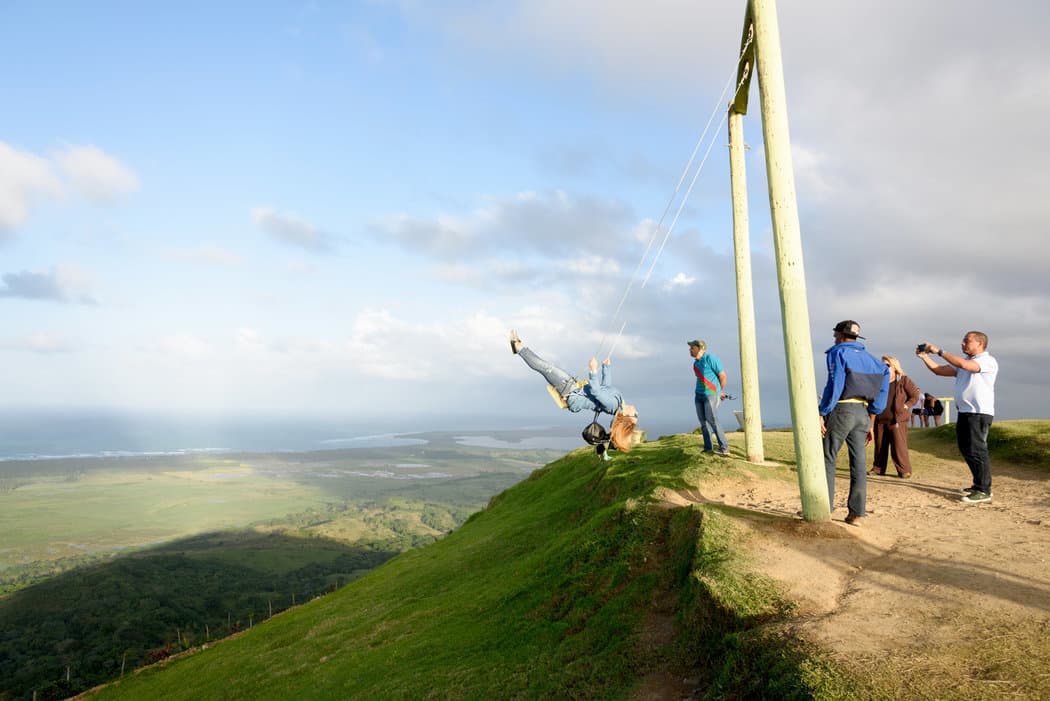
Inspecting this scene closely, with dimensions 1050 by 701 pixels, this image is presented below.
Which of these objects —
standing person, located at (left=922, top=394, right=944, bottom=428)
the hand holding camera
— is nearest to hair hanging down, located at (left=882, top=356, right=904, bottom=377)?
the hand holding camera

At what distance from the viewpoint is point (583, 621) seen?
8.87m

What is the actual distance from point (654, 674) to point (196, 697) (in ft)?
48.7

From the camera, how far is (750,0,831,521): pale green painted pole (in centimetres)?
880

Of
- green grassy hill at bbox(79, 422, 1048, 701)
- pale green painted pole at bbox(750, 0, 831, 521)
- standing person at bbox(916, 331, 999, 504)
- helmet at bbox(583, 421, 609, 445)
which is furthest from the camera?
helmet at bbox(583, 421, 609, 445)

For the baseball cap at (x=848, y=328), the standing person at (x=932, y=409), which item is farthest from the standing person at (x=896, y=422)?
the standing person at (x=932, y=409)

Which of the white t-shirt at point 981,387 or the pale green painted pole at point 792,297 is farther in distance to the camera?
the white t-shirt at point 981,387

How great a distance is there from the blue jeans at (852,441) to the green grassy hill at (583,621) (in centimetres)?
188

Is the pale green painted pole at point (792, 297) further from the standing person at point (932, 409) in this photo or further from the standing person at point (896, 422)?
the standing person at point (932, 409)

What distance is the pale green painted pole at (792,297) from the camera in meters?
8.80

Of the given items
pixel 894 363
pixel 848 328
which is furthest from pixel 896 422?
pixel 848 328

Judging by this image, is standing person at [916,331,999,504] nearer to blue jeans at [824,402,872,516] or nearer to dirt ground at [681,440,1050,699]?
dirt ground at [681,440,1050,699]

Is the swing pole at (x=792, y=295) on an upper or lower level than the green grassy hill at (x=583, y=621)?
upper

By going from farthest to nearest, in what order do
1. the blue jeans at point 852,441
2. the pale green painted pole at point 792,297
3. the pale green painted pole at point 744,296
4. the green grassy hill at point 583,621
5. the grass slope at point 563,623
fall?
the pale green painted pole at point 744,296 < the blue jeans at point 852,441 < the pale green painted pole at point 792,297 < the grass slope at point 563,623 < the green grassy hill at point 583,621

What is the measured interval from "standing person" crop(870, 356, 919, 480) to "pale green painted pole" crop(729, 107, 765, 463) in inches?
125
